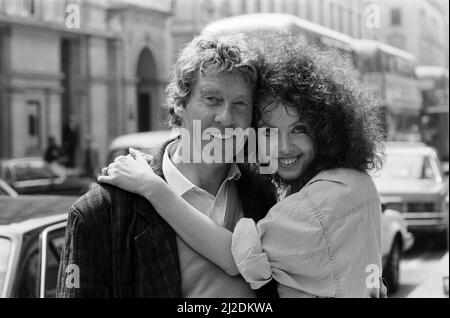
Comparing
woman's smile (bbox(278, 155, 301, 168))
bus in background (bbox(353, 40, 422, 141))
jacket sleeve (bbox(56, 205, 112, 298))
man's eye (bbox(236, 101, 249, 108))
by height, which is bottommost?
jacket sleeve (bbox(56, 205, 112, 298))

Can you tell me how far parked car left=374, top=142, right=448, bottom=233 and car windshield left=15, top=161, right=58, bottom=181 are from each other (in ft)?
21.5

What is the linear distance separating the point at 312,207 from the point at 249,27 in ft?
25.9

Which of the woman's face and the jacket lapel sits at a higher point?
the woman's face

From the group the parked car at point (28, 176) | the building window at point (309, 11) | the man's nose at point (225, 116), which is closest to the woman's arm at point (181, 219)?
the man's nose at point (225, 116)

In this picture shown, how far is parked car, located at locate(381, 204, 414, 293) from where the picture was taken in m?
7.25

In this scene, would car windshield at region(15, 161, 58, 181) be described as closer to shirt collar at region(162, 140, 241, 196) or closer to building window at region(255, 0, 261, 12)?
building window at region(255, 0, 261, 12)

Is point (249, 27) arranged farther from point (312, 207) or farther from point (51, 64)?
point (51, 64)

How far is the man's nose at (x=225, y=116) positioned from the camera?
6.18 ft

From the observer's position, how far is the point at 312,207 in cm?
178

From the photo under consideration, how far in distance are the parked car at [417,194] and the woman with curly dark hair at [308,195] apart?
7721 millimetres

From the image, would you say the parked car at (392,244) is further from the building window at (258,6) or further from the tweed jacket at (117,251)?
the building window at (258,6)

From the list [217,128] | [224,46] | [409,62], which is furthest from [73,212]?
[409,62]

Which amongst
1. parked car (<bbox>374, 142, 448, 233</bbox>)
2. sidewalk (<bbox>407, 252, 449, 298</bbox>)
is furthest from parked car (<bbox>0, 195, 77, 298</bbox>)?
parked car (<bbox>374, 142, 448, 233</bbox>)
